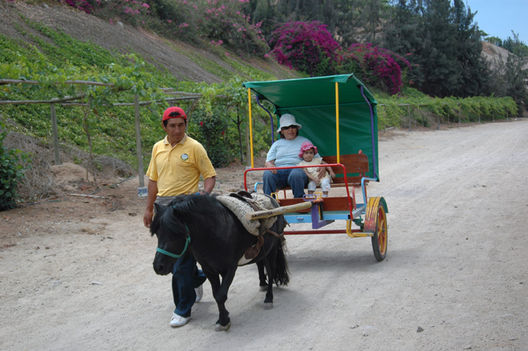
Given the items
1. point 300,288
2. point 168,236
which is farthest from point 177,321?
point 300,288

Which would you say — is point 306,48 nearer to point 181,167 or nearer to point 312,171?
point 312,171

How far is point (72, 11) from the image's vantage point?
72.9 feet

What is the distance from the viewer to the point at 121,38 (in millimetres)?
22406

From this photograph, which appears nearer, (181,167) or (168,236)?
(168,236)

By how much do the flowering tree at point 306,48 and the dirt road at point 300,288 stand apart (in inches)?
1142

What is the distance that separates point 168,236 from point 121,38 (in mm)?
20577

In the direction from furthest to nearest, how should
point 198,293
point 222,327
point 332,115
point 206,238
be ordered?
point 332,115, point 198,293, point 222,327, point 206,238

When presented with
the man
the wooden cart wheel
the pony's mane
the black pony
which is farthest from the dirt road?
the pony's mane

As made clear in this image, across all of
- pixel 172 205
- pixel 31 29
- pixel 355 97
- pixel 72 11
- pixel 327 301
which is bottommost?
pixel 327 301

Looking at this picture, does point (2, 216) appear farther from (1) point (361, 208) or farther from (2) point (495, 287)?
(2) point (495, 287)

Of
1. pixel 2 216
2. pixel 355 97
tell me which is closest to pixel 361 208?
pixel 355 97

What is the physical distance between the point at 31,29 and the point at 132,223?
12714mm

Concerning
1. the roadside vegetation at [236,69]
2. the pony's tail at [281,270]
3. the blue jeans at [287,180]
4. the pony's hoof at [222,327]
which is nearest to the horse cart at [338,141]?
the blue jeans at [287,180]

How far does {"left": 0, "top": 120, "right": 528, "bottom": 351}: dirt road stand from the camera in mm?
4078
